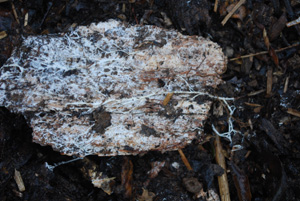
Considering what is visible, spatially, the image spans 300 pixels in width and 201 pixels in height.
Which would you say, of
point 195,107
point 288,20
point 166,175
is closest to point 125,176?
point 166,175

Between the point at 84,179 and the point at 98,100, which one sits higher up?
the point at 98,100

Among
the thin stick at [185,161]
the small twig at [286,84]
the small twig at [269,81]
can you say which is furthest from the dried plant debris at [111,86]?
the small twig at [286,84]

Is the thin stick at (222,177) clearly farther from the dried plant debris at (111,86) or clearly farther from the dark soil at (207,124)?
the dried plant debris at (111,86)

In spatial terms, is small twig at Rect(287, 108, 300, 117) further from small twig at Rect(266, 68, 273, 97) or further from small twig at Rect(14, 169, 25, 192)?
small twig at Rect(14, 169, 25, 192)

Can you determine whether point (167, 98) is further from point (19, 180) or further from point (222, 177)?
point (19, 180)

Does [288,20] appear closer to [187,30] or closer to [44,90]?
[187,30]

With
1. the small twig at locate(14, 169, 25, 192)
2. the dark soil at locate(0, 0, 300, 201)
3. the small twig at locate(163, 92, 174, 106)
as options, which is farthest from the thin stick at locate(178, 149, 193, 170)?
the small twig at locate(14, 169, 25, 192)

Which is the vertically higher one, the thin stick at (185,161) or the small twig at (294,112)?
the small twig at (294,112)
